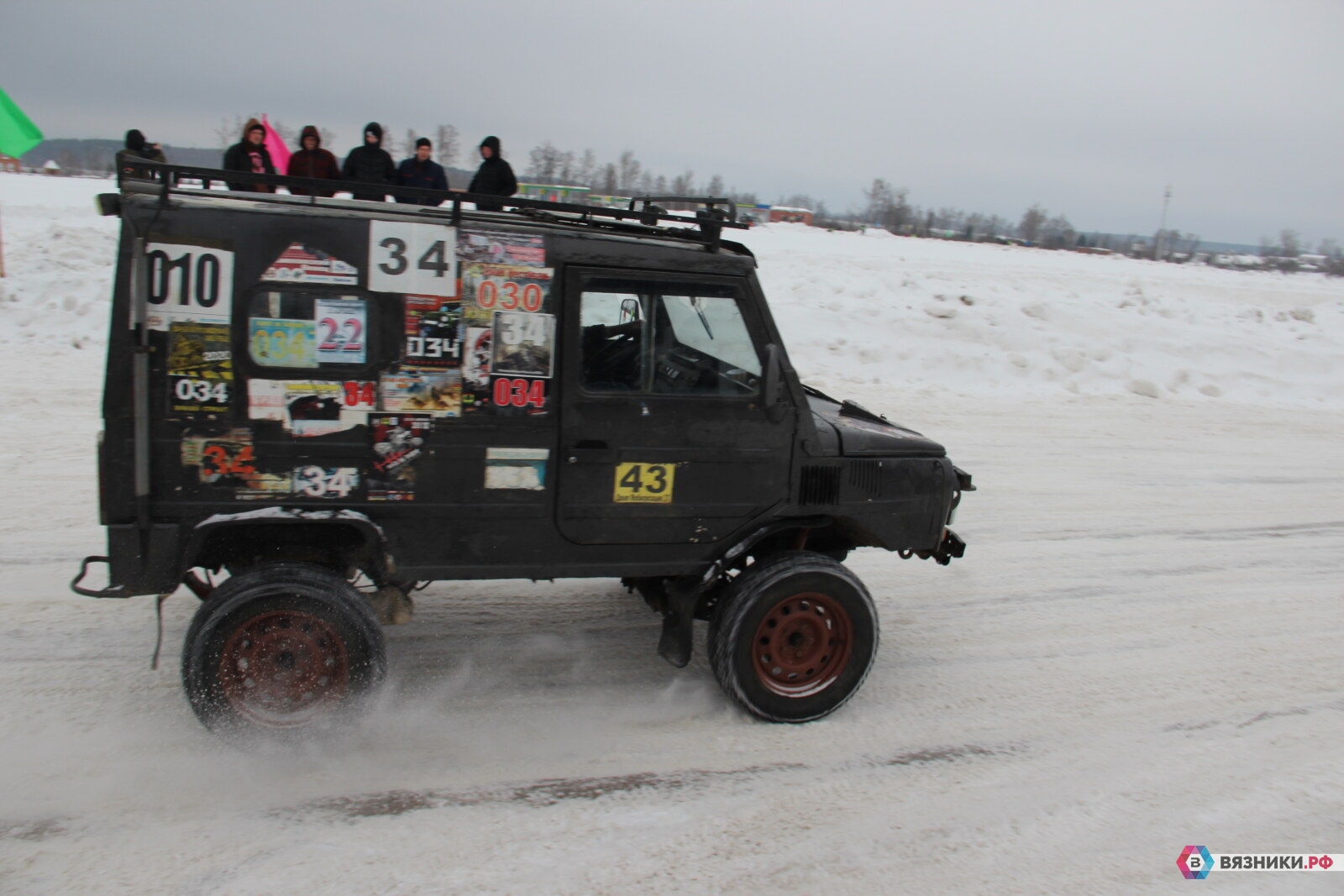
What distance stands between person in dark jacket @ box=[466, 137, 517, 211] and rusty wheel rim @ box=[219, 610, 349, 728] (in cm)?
434

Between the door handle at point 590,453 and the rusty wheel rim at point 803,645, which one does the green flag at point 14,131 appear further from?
the rusty wheel rim at point 803,645

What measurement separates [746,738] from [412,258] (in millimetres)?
2687

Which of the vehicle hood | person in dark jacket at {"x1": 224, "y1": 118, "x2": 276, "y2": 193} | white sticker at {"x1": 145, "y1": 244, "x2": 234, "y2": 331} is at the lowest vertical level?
the vehicle hood

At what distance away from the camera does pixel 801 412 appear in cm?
427

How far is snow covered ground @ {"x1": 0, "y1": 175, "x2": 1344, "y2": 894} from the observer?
3367 millimetres

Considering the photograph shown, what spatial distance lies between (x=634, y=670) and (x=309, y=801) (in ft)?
5.89

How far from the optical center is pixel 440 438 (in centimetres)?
383

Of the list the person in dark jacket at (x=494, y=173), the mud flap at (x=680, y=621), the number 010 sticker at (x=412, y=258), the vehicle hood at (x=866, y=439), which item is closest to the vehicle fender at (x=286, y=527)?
the number 010 sticker at (x=412, y=258)

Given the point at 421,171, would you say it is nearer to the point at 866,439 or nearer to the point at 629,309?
the point at 629,309

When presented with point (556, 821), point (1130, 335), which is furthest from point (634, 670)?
point (1130, 335)

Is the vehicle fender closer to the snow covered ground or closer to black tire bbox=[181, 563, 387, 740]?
black tire bbox=[181, 563, 387, 740]

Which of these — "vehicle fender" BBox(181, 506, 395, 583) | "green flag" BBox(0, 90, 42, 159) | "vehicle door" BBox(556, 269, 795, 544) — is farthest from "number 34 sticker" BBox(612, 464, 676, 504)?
"green flag" BBox(0, 90, 42, 159)

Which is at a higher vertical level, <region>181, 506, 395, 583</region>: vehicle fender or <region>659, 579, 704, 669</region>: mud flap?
<region>181, 506, 395, 583</region>: vehicle fender

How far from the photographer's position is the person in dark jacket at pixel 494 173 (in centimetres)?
712
